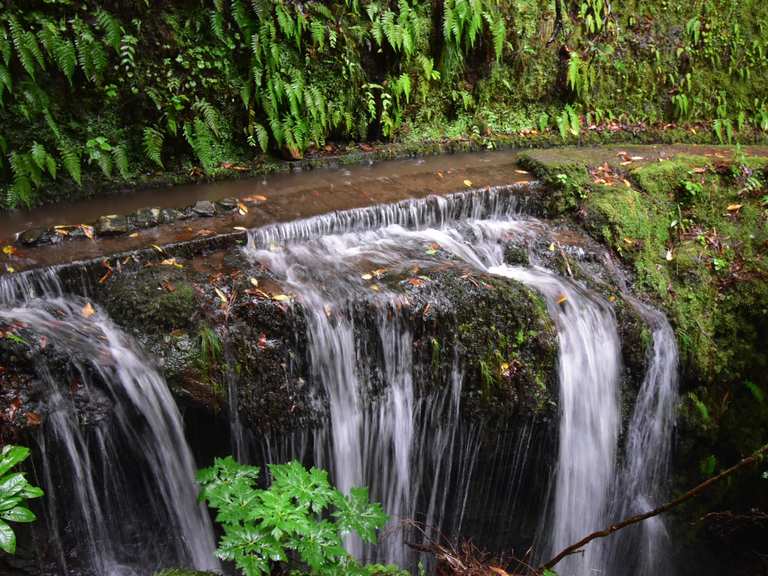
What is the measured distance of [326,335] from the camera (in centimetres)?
463

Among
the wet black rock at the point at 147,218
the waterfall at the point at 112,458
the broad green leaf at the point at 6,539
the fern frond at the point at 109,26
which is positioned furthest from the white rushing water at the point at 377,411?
the fern frond at the point at 109,26

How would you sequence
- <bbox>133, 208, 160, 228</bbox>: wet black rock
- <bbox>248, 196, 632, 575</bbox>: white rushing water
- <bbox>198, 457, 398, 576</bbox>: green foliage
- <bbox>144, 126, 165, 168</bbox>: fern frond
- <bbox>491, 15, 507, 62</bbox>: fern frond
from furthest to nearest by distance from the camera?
<bbox>491, 15, 507, 62</bbox>: fern frond < <bbox>144, 126, 165, 168</bbox>: fern frond < <bbox>133, 208, 160, 228</bbox>: wet black rock < <bbox>248, 196, 632, 575</bbox>: white rushing water < <bbox>198, 457, 398, 576</bbox>: green foliage

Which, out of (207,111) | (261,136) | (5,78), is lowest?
A: (261,136)

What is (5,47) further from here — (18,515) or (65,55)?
(18,515)

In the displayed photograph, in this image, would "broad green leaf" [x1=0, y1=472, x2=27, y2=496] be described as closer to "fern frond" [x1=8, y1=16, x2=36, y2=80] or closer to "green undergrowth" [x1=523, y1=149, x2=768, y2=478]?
"fern frond" [x1=8, y1=16, x2=36, y2=80]

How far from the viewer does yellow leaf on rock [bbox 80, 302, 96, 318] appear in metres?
4.45

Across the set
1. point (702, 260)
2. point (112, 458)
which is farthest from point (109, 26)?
point (702, 260)

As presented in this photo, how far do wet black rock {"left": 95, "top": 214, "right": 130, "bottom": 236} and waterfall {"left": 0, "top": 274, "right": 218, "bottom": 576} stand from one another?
43.8 inches

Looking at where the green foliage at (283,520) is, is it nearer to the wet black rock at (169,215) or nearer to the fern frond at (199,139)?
the wet black rock at (169,215)

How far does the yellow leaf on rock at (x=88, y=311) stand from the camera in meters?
4.45

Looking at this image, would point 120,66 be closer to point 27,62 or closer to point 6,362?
point 27,62

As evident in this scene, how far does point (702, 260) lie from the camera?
21.4 feet

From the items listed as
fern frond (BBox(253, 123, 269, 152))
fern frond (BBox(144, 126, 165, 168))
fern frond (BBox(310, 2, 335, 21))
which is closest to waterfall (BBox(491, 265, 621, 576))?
fern frond (BBox(253, 123, 269, 152))

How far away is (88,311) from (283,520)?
2692 millimetres
